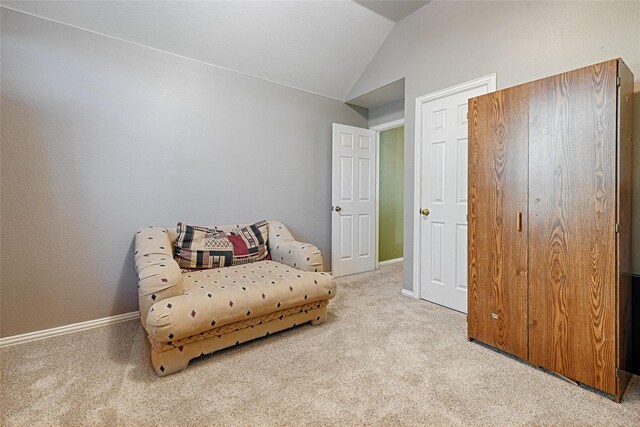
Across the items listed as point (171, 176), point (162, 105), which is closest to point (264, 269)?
point (171, 176)

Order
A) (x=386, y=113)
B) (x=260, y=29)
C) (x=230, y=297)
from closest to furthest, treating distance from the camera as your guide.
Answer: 1. (x=230, y=297)
2. (x=260, y=29)
3. (x=386, y=113)

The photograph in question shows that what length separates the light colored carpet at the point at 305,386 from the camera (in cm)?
138

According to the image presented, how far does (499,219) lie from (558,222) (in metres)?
0.32

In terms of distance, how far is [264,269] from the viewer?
2.53 meters

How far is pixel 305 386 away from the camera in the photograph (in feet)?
5.27

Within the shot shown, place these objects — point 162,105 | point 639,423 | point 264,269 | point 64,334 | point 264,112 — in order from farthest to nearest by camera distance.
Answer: point 264,112 → point 162,105 → point 264,269 → point 64,334 → point 639,423

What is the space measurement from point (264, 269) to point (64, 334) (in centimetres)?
162

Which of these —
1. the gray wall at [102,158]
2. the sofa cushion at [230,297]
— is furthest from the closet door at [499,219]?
the gray wall at [102,158]

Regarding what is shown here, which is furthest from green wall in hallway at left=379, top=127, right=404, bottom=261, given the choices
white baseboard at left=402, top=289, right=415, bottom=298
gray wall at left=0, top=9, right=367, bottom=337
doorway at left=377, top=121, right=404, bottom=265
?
gray wall at left=0, top=9, right=367, bottom=337

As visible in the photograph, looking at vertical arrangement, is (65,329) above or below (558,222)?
below

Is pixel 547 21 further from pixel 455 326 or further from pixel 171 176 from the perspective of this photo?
pixel 171 176

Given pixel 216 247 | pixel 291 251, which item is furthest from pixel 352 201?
pixel 216 247

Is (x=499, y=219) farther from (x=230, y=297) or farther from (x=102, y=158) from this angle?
(x=102, y=158)

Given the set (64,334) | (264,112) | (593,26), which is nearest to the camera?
(593,26)
